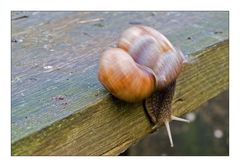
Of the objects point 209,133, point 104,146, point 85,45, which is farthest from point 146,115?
point 209,133

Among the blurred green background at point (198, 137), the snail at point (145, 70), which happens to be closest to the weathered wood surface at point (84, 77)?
the snail at point (145, 70)

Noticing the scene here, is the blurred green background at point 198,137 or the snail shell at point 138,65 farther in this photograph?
→ the blurred green background at point 198,137

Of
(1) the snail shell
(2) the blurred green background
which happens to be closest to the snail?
(1) the snail shell

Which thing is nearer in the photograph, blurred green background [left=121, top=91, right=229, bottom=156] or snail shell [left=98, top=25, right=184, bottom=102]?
snail shell [left=98, top=25, right=184, bottom=102]

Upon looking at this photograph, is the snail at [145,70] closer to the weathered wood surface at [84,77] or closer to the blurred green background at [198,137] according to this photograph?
the weathered wood surface at [84,77]

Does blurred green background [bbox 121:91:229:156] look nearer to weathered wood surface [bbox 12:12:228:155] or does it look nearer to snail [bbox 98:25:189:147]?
weathered wood surface [bbox 12:12:228:155]

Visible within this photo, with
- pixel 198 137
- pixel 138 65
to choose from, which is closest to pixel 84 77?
pixel 138 65
